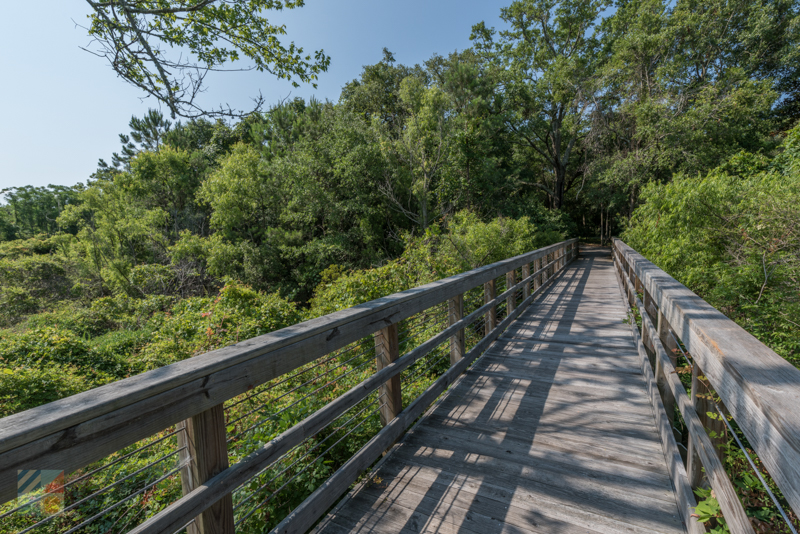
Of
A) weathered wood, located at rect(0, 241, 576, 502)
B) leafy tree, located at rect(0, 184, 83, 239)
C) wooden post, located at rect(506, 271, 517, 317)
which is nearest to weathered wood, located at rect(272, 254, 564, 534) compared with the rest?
weathered wood, located at rect(0, 241, 576, 502)

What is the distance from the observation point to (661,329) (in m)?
2.61

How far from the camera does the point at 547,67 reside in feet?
72.1

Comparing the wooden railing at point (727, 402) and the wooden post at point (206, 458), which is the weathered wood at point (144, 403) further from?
the wooden railing at point (727, 402)

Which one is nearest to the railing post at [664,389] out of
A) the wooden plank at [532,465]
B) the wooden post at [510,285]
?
the wooden plank at [532,465]

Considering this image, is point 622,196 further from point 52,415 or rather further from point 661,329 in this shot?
point 52,415

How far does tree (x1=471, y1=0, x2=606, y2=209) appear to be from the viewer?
20.0 m

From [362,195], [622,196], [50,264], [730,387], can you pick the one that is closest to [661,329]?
[730,387]

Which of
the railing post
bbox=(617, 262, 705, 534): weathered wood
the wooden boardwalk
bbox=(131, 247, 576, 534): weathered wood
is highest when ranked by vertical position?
bbox=(131, 247, 576, 534): weathered wood

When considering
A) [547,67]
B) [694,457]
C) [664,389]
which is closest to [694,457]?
[694,457]

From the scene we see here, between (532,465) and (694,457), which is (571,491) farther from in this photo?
(694,457)

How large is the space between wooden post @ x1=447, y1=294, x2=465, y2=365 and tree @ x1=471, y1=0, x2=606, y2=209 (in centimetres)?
2023

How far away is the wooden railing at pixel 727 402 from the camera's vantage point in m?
0.91

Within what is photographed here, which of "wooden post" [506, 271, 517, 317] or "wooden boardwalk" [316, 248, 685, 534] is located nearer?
"wooden boardwalk" [316, 248, 685, 534]

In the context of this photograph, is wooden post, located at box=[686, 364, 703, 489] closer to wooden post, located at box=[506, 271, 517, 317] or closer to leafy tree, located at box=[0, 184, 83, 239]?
wooden post, located at box=[506, 271, 517, 317]
